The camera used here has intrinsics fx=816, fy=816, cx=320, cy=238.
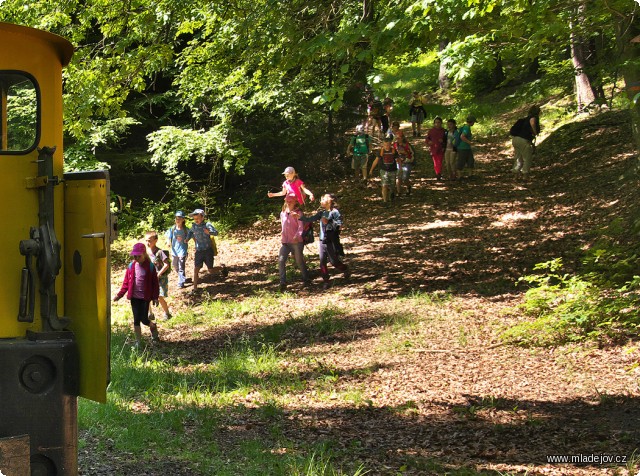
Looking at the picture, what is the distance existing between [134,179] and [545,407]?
52.6 feet

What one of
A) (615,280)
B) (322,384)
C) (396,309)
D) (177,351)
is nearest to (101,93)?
(177,351)

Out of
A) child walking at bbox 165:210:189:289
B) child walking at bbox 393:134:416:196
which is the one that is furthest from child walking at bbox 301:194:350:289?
child walking at bbox 393:134:416:196

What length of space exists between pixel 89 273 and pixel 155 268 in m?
6.14

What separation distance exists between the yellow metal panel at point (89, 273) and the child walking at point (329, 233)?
8214mm

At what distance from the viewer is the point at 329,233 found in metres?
13.4

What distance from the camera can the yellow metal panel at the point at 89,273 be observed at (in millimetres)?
4652

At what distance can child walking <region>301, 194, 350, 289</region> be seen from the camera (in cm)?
1322

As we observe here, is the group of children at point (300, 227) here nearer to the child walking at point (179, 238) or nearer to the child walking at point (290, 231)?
the child walking at point (290, 231)

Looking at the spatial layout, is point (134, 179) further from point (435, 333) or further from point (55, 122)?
point (55, 122)

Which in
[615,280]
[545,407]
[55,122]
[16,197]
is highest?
[55,122]

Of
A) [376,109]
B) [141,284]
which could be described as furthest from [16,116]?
[376,109]

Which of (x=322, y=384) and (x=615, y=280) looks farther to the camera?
(x=615, y=280)

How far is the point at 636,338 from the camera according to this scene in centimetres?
948

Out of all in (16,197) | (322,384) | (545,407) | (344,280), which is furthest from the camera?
(344,280)
